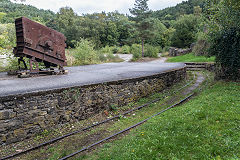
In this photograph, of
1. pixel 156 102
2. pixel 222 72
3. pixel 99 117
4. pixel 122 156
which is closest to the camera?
pixel 122 156

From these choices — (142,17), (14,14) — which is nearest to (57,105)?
(142,17)

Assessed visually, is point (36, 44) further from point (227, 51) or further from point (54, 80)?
point (227, 51)

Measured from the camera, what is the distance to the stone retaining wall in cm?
483

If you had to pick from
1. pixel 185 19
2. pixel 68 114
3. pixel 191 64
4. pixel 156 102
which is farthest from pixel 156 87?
pixel 185 19

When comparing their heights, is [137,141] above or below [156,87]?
below

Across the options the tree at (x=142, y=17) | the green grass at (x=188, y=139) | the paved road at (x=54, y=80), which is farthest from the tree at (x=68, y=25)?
the green grass at (x=188, y=139)

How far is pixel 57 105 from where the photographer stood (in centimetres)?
575

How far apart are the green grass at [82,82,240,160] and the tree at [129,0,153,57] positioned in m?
20.7

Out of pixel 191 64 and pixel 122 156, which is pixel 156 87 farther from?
pixel 191 64

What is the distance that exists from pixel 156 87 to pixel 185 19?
2345cm

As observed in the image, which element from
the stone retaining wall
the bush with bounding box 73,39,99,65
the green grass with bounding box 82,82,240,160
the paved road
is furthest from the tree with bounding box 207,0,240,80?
the bush with bounding box 73,39,99,65

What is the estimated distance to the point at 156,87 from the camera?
31.5 feet

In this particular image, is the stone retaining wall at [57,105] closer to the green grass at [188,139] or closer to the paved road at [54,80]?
the paved road at [54,80]

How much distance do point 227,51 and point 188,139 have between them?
7.68 m
